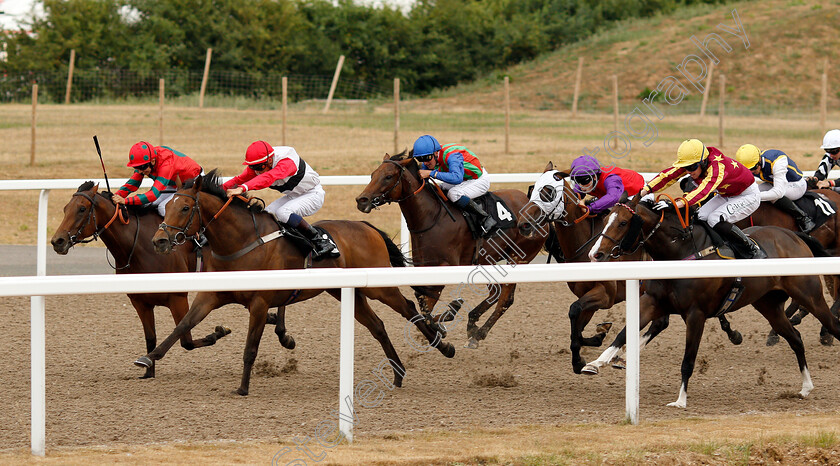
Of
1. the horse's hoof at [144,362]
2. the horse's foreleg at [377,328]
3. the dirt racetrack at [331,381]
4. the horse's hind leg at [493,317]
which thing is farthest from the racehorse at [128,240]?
the horse's hind leg at [493,317]

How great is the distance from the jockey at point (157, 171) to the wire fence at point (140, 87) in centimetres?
1952

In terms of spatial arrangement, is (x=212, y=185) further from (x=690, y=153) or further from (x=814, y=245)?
(x=814, y=245)

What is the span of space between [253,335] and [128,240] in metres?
1.47

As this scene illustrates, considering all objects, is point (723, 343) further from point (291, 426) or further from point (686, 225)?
point (291, 426)

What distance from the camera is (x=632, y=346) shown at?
4863 millimetres

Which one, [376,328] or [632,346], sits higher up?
[632,346]

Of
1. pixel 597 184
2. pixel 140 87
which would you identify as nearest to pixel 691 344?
pixel 597 184

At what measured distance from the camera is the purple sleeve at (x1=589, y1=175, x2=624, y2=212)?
25.1ft

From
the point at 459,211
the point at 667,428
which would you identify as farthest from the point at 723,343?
the point at 667,428

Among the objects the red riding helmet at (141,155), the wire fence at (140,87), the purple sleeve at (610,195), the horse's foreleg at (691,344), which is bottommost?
the horse's foreleg at (691,344)

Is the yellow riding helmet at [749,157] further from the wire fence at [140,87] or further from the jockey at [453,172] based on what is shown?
the wire fence at [140,87]

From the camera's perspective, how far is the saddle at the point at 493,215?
833 cm

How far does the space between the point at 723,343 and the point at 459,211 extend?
231 centimetres

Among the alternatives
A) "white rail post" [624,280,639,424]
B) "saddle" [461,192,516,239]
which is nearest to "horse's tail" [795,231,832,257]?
"saddle" [461,192,516,239]
